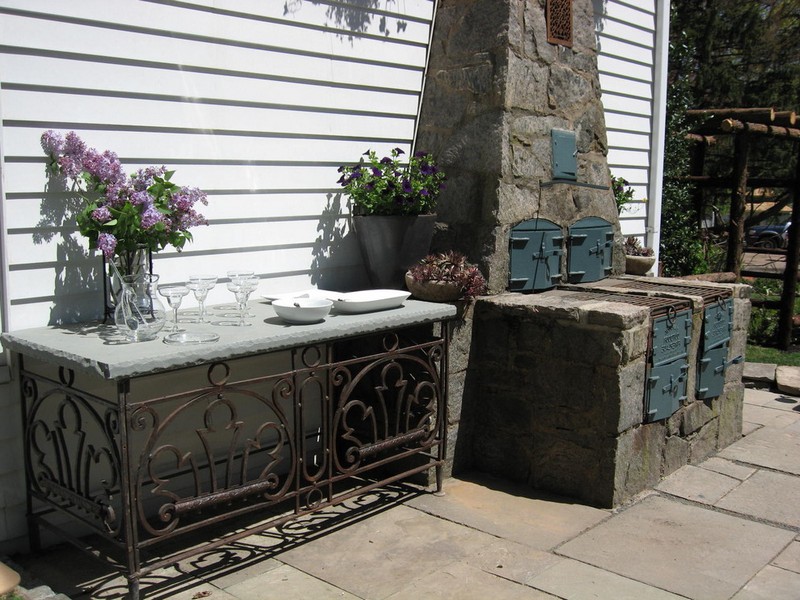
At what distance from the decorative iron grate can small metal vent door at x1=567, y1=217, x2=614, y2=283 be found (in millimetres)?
1090

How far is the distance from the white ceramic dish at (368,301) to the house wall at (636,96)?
3.42 m

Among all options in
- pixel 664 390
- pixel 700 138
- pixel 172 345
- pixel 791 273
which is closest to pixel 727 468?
pixel 664 390

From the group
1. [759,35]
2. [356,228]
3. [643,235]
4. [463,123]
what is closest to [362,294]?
[356,228]

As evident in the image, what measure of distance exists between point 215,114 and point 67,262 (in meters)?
1.00

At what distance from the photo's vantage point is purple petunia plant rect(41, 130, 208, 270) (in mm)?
3238

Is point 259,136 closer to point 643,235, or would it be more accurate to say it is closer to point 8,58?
point 8,58

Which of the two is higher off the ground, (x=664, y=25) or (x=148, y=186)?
(x=664, y=25)

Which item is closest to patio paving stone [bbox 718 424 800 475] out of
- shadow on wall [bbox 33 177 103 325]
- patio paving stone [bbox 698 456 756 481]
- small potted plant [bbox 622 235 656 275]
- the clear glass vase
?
patio paving stone [bbox 698 456 756 481]

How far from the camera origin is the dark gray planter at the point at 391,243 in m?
4.35

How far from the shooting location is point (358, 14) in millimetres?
4500

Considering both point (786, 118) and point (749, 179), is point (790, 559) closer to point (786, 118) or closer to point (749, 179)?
point (786, 118)

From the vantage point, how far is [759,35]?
14.9 meters

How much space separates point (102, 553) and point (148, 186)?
1.55 m

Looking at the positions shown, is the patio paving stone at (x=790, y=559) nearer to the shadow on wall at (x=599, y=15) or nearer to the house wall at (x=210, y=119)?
the house wall at (x=210, y=119)
